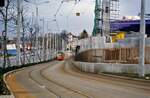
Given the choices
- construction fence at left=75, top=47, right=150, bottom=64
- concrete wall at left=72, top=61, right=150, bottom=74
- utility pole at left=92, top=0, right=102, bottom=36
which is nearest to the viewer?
concrete wall at left=72, top=61, right=150, bottom=74

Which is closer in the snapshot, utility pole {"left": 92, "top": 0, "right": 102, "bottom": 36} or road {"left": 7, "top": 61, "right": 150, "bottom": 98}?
road {"left": 7, "top": 61, "right": 150, "bottom": 98}

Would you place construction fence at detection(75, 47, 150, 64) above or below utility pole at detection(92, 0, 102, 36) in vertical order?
below

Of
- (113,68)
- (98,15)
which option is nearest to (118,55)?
(113,68)

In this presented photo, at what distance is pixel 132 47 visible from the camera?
50062 mm

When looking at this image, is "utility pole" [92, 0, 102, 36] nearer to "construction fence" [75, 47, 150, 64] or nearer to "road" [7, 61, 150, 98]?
"construction fence" [75, 47, 150, 64]

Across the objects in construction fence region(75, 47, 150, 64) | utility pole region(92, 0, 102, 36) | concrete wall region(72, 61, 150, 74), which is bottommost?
concrete wall region(72, 61, 150, 74)

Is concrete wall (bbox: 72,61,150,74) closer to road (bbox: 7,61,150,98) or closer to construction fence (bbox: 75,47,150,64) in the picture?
construction fence (bbox: 75,47,150,64)

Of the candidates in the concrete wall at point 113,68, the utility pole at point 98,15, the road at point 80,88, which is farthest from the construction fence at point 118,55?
the utility pole at point 98,15

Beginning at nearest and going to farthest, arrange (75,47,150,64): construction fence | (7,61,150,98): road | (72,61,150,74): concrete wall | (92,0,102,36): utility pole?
(7,61,150,98): road
(72,61,150,74): concrete wall
(75,47,150,64): construction fence
(92,0,102,36): utility pole

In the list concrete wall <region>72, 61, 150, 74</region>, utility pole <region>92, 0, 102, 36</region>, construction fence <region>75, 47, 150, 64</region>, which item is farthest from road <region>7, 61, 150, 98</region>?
utility pole <region>92, 0, 102, 36</region>

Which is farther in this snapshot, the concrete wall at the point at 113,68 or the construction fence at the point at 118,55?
the construction fence at the point at 118,55

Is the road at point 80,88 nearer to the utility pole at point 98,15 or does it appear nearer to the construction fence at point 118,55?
the construction fence at point 118,55

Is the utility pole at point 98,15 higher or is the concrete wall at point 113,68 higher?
the utility pole at point 98,15

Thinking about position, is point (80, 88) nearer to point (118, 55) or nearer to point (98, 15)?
point (118, 55)
